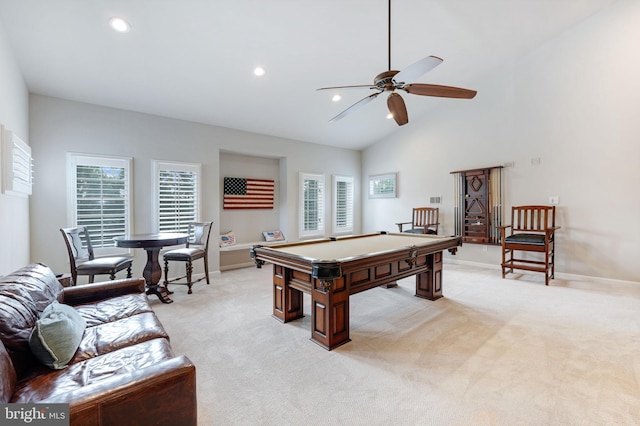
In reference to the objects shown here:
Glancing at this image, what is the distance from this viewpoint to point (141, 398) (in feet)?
3.58

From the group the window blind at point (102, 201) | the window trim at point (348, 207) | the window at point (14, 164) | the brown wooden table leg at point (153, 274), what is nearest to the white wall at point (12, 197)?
the window at point (14, 164)

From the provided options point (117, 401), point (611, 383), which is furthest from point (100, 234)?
point (611, 383)

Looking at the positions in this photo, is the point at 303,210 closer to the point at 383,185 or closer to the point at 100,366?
the point at 383,185

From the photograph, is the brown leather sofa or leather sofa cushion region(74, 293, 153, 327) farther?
leather sofa cushion region(74, 293, 153, 327)

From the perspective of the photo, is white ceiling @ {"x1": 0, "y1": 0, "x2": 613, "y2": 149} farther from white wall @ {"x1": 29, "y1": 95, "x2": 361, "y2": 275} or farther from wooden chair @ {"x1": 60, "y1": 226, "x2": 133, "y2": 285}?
wooden chair @ {"x1": 60, "y1": 226, "x2": 133, "y2": 285}

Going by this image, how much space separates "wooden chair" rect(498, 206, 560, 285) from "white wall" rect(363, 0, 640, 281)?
216 mm

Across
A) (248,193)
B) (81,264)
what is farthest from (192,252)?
(248,193)

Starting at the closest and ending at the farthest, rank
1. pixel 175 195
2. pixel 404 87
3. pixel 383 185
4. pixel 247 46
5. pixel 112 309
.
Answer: pixel 112 309 < pixel 404 87 < pixel 247 46 < pixel 175 195 < pixel 383 185

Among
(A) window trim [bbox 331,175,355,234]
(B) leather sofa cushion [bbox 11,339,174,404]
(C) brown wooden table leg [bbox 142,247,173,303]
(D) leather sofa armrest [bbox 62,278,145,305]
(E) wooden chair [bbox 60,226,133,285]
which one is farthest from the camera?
(A) window trim [bbox 331,175,355,234]

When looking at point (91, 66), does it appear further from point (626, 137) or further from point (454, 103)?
point (626, 137)

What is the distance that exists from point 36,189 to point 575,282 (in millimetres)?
7936

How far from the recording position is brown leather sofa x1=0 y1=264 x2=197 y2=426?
1.06m

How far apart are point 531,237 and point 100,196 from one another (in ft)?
22.0

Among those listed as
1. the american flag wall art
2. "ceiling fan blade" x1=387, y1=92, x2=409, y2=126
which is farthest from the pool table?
the american flag wall art
